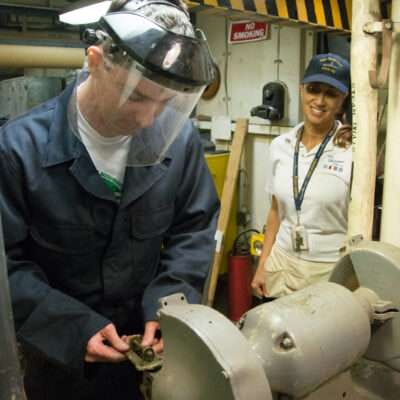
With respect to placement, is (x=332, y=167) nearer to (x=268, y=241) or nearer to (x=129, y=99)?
(x=268, y=241)

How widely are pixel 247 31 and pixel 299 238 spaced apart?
1.91m

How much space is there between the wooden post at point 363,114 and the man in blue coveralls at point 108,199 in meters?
0.41

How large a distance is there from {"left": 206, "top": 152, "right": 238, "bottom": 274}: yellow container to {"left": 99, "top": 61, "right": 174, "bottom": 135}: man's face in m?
2.40

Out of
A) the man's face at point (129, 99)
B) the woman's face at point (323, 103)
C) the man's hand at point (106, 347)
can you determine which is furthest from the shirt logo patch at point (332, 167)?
the man's hand at point (106, 347)

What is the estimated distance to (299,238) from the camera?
2.31 metres

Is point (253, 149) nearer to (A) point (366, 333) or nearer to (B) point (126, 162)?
(B) point (126, 162)

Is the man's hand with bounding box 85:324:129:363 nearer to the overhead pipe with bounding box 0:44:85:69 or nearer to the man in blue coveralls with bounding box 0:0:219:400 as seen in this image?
the man in blue coveralls with bounding box 0:0:219:400

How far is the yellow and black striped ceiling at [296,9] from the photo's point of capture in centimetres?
212

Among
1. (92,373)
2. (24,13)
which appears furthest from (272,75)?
(92,373)

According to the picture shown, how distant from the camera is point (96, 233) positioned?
4.28 feet

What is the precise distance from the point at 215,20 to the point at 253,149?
3.32ft

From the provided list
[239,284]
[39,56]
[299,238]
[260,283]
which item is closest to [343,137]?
[299,238]

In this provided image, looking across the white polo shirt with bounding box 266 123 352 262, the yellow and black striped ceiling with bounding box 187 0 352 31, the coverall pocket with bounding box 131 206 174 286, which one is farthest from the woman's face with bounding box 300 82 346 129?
the coverall pocket with bounding box 131 206 174 286

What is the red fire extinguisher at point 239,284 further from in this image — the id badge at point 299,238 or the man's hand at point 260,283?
the id badge at point 299,238
